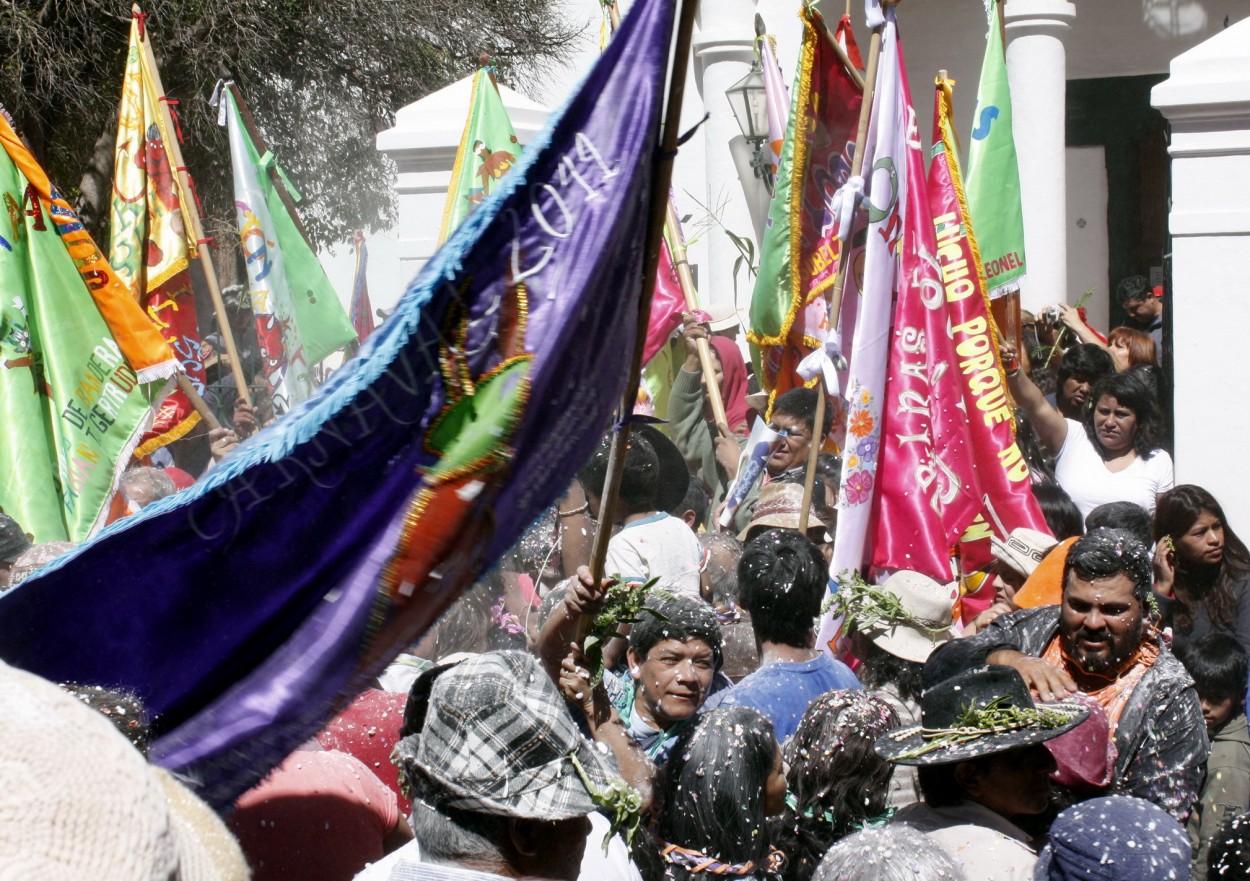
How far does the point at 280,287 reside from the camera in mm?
7160

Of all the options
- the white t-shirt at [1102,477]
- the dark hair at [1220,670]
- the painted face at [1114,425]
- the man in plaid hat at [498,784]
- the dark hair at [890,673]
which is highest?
the man in plaid hat at [498,784]

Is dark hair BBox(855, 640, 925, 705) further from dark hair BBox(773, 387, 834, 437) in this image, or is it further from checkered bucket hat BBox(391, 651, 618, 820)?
checkered bucket hat BBox(391, 651, 618, 820)

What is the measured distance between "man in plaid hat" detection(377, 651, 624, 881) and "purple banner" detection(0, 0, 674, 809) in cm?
18

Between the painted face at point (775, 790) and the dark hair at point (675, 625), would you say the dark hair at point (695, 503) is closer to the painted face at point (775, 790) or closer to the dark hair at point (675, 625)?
the dark hair at point (675, 625)

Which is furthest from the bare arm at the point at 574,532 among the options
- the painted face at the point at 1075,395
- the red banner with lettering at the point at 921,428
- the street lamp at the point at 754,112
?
the street lamp at the point at 754,112

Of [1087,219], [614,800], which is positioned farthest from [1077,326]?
[614,800]

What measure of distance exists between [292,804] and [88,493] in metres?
3.06

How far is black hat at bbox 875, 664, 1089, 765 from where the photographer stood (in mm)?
2896

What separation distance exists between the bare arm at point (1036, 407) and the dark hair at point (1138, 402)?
0.49 feet

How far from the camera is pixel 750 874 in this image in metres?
2.95

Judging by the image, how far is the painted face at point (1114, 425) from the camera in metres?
5.71

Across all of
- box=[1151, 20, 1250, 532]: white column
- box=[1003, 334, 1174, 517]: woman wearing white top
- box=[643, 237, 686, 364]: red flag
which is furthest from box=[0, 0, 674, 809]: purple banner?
box=[643, 237, 686, 364]: red flag

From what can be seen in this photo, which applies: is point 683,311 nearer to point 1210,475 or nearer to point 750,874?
point 1210,475

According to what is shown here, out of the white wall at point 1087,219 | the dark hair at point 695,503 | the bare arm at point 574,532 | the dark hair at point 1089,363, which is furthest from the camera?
the white wall at point 1087,219
